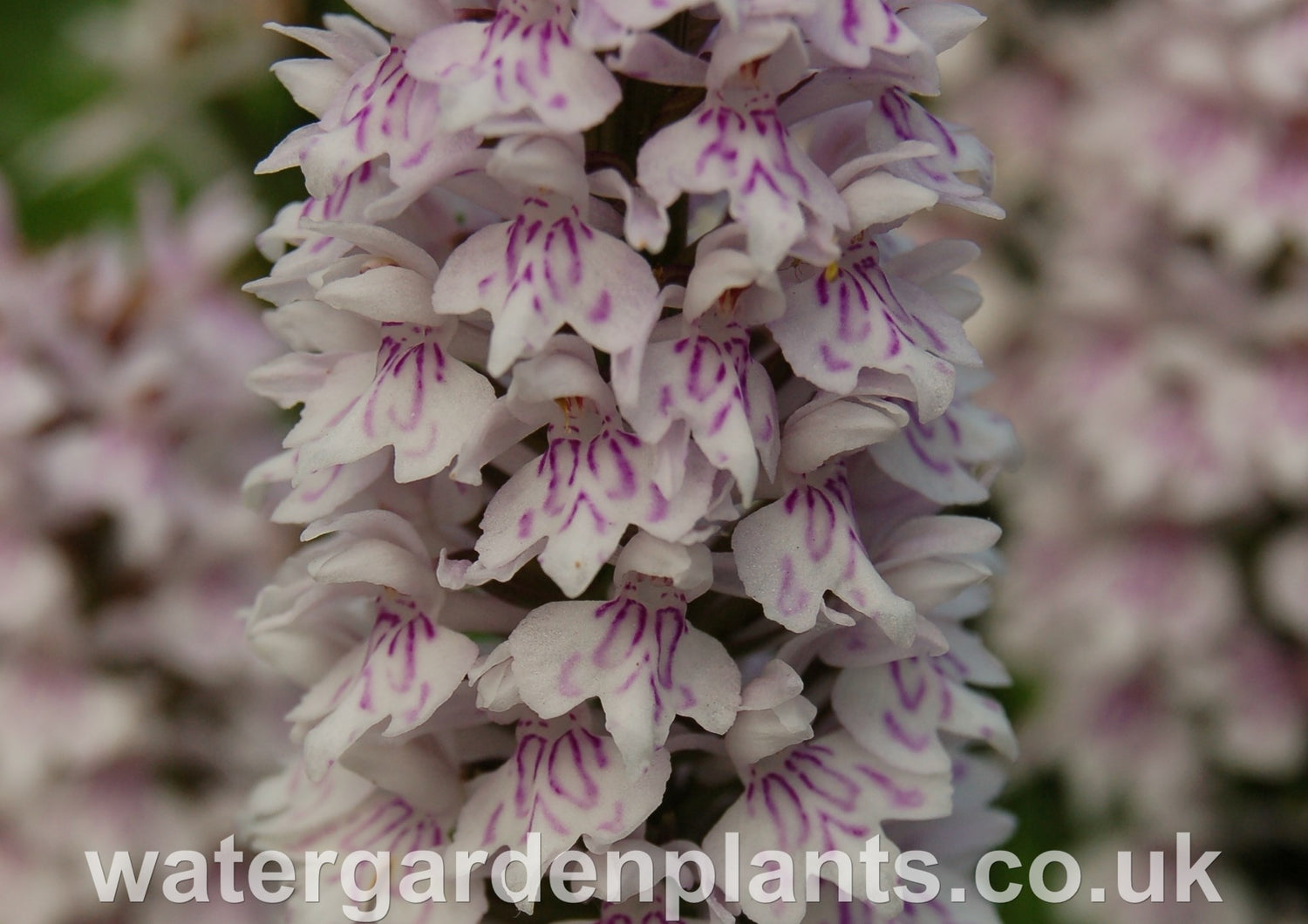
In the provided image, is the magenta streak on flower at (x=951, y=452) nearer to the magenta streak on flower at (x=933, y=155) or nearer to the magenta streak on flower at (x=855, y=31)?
the magenta streak on flower at (x=933, y=155)

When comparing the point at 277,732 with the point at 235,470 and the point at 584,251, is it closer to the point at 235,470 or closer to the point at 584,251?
the point at 235,470

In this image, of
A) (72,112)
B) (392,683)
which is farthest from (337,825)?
(72,112)

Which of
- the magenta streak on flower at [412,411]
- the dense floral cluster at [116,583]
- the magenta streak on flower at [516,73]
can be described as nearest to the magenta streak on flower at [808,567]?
the magenta streak on flower at [412,411]

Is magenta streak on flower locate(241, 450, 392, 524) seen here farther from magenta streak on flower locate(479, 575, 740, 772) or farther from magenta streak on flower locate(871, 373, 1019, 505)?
magenta streak on flower locate(871, 373, 1019, 505)

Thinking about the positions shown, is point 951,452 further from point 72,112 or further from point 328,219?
point 72,112

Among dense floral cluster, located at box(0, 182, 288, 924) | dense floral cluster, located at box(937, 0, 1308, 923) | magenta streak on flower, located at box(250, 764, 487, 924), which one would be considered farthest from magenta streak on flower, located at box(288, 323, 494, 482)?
dense floral cluster, located at box(937, 0, 1308, 923)

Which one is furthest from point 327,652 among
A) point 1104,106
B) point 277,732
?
point 1104,106
